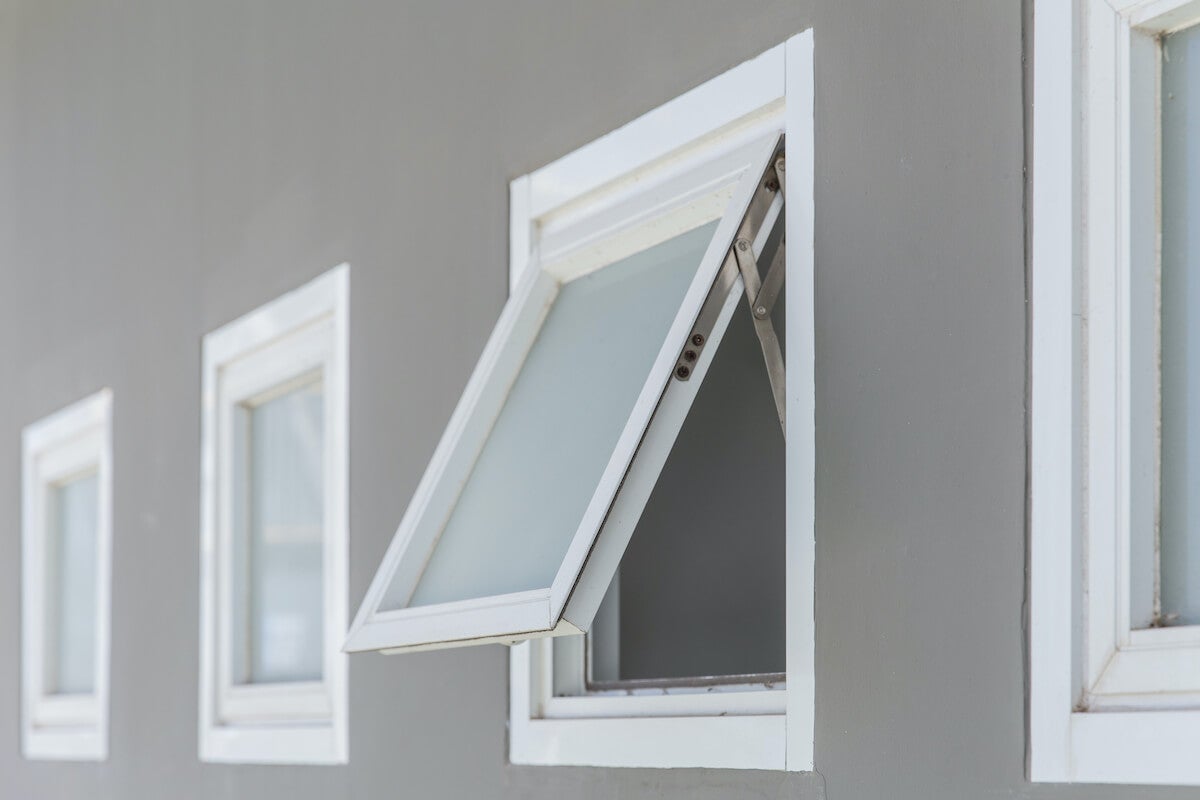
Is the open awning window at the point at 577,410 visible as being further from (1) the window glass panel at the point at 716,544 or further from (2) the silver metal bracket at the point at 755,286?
(1) the window glass panel at the point at 716,544

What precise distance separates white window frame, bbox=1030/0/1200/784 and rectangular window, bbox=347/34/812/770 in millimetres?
495

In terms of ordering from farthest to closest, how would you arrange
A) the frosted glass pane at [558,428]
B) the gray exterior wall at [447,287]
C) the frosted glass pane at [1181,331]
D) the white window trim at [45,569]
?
the white window trim at [45,569] < the frosted glass pane at [558,428] < the gray exterior wall at [447,287] < the frosted glass pane at [1181,331]

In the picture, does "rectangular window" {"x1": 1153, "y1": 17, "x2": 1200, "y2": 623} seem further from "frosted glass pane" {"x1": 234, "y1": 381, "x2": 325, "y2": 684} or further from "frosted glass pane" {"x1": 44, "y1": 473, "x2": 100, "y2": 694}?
"frosted glass pane" {"x1": 44, "y1": 473, "x2": 100, "y2": 694}

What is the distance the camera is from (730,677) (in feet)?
9.54

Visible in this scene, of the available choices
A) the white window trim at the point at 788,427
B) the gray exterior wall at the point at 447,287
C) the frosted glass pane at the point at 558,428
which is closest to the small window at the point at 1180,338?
the gray exterior wall at the point at 447,287

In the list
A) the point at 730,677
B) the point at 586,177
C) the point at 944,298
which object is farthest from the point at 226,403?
the point at 944,298

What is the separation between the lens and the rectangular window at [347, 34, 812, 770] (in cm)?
262

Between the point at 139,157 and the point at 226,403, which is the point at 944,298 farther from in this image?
the point at 139,157

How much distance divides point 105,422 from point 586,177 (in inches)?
119

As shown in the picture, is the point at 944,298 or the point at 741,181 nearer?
the point at 944,298

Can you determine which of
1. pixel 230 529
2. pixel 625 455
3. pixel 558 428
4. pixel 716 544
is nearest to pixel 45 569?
pixel 230 529

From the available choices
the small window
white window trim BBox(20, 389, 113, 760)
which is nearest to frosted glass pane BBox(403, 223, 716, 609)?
the small window

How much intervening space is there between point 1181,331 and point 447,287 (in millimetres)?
1931

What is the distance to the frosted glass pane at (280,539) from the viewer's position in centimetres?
457
